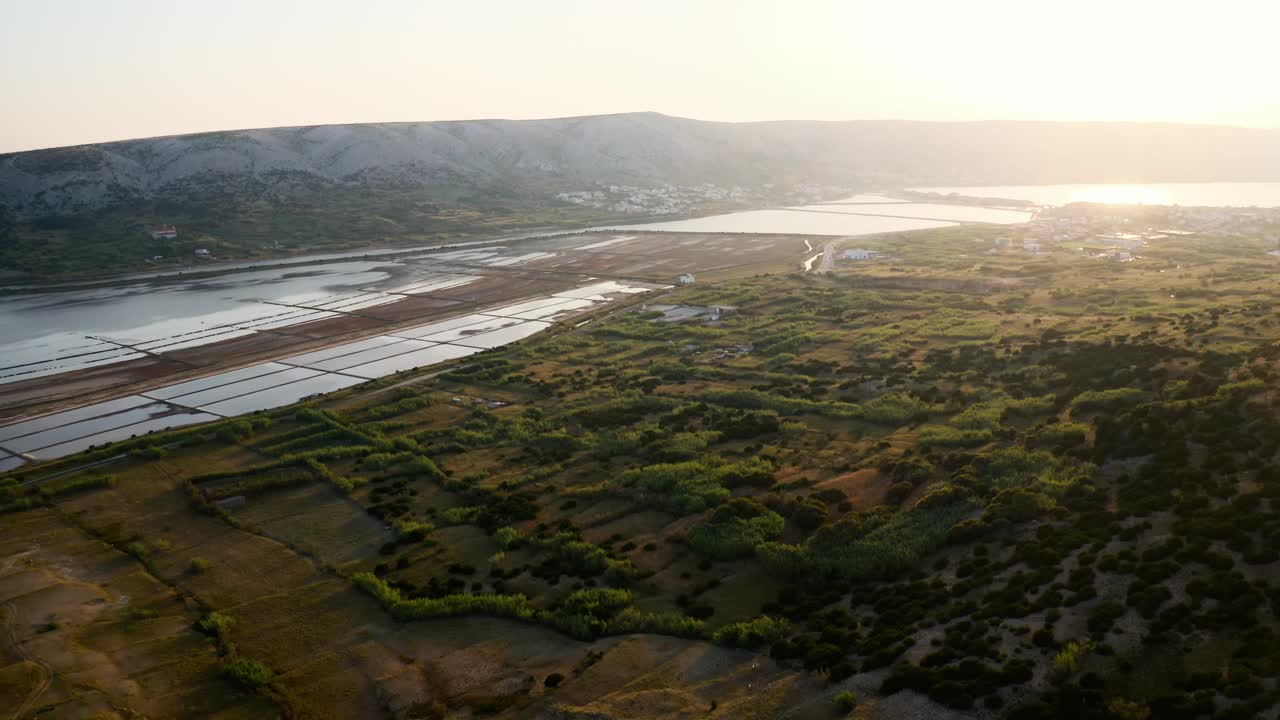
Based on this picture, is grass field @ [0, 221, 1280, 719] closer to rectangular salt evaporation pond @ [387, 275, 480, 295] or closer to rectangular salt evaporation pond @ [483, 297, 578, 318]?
rectangular salt evaporation pond @ [483, 297, 578, 318]

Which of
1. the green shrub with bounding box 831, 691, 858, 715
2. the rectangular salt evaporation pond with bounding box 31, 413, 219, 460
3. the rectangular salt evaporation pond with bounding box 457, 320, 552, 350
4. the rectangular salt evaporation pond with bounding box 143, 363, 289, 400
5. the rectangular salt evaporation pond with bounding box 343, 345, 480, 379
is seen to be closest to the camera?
the green shrub with bounding box 831, 691, 858, 715

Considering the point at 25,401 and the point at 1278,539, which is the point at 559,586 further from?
the point at 25,401

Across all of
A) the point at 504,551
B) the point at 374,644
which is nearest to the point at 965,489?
the point at 504,551

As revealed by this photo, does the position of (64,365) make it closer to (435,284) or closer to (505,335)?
(505,335)

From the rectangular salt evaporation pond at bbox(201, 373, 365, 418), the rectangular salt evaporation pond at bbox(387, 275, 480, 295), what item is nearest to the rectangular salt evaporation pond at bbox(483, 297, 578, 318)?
the rectangular salt evaporation pond at bbox(387, 275, 480, 295)

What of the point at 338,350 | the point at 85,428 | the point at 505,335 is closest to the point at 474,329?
the point at 505,335

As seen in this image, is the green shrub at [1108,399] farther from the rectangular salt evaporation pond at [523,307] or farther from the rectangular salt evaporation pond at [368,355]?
the rectangular salt evaporation pond at [523,307]

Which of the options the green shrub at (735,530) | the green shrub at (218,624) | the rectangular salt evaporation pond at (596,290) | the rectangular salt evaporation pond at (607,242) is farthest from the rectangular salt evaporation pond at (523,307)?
the green shrub at (218,624)
